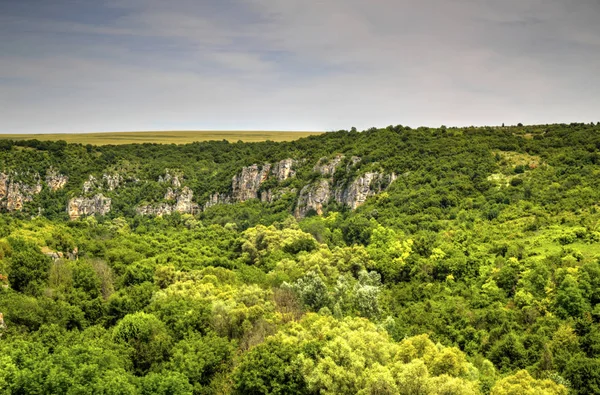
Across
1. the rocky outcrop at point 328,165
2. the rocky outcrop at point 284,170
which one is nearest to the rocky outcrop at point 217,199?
the rocky outcrop at point 284,170

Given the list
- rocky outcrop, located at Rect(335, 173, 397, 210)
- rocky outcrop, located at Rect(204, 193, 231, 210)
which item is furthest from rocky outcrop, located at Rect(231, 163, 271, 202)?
rocky outcrop, located at Rect(335, 173, 397, 210)

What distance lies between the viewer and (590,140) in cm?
12925

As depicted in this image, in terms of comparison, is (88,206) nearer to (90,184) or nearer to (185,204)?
(90,184)

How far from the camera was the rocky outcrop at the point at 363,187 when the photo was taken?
Answer: 459 ft

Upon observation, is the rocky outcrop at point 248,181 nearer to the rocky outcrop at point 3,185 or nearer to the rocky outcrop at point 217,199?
the rocky outcrop at point 217,199

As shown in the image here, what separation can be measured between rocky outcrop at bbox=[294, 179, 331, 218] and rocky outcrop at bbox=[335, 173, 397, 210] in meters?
5.46

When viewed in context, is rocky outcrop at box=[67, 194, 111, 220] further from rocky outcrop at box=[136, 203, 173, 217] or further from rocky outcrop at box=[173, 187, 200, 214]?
rocky outcrop at box=[173, 187, 200, 214]

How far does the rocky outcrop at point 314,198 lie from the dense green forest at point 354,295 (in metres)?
9.34

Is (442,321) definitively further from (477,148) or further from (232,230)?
(477,148)

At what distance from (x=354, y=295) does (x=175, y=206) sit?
124 m

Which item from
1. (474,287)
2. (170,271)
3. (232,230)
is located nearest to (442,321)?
(474,287)

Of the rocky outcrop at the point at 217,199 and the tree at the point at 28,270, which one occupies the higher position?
the tree at the point at 28,270

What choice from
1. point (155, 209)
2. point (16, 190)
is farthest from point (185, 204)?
point (16, 190)

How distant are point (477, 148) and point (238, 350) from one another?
10555 cm
